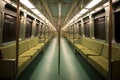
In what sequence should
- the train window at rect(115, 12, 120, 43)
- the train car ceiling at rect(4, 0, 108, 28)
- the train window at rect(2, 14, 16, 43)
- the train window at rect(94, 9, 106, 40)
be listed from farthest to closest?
1. the train window at rect(94, 9, 106, 40)
2. the train car ceiling at rect(4, 0, 108, 28)
3. the train window at rect(2, 14, 16, 43)
4. the train window at rect(115, 12, 120, 43)

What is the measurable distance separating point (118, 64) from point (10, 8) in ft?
12.7

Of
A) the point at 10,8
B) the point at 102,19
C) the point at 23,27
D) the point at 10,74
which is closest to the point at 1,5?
the point at 10,8

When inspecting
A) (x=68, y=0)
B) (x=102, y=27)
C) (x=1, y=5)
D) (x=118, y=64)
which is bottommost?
(x=118, y=64)

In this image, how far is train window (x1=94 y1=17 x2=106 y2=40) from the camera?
20.1 ft

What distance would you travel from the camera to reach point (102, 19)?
20.4 ft

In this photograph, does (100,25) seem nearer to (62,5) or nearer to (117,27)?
(117,27)

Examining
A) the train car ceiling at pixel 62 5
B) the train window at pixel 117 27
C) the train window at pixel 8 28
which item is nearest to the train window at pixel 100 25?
the train car ceiling at pixel 62 5

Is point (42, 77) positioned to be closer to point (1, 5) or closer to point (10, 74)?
point (10, 74)

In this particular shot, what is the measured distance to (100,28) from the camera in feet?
21.3

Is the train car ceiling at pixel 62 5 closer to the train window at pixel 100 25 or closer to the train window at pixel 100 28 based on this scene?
the train window at pixel 100 25

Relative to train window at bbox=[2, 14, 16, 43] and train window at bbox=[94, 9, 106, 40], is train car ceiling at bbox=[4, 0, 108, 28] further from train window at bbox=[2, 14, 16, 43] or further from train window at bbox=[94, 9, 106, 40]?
train window at bbox=[2, 14, 16, 43]

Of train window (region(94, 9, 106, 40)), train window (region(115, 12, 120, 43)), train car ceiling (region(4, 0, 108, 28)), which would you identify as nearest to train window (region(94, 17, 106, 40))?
train window (region(94, 9, 106, 40))

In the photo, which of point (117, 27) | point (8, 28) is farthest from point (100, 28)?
point (8, 28)

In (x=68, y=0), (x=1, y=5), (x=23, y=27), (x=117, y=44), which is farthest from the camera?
(x=68, y=0)
